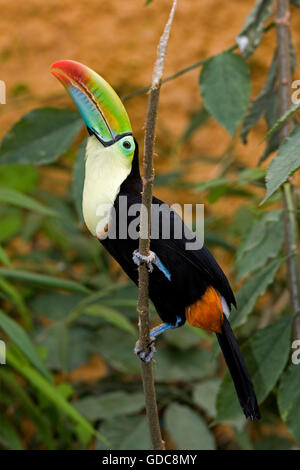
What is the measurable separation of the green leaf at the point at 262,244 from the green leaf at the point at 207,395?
432 mm

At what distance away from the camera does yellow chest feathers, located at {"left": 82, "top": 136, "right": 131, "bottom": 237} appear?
1078 millimetres

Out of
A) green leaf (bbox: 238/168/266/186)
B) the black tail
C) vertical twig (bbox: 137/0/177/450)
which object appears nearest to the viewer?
vertical twig (bbox: 137/0/177/450)

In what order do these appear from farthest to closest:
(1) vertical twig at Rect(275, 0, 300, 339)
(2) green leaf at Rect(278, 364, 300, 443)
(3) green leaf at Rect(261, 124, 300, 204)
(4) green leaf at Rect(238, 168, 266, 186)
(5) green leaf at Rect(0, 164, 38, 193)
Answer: (5) green leaf at Rect(0, 164, 38, 193), (4) green leaf at Rect(238, 168, 266, 186), (1) vertical twig at Rect(275, 0, 300, 339), (2) green leaf at Rect(278, 364, 300, 443), (3) green leaf at Rect(261, 124, 300, 204)

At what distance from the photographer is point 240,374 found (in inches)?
48.1

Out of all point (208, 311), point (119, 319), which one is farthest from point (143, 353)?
point (119, 319)

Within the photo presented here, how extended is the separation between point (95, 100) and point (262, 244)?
565mm

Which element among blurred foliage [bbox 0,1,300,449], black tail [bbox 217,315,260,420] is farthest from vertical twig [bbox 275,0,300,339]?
black tail [bbox 217,315,260,420]

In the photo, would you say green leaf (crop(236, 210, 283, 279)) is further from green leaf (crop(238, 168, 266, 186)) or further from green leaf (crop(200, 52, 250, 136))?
green leaf (crop(200, 52, 250, 136))

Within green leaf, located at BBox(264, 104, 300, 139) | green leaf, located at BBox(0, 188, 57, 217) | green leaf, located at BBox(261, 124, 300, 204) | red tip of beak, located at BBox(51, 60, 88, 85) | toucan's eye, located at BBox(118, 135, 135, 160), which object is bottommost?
green leaf, located at BBox(261, 124, 300, 204)

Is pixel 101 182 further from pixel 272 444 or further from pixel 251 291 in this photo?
pixel 272 444

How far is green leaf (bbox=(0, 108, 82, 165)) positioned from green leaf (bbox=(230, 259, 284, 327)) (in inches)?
19.2

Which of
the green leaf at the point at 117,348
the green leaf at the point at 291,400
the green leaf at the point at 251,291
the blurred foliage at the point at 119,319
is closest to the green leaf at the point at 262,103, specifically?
the blurred foliage at the point at 119,319
